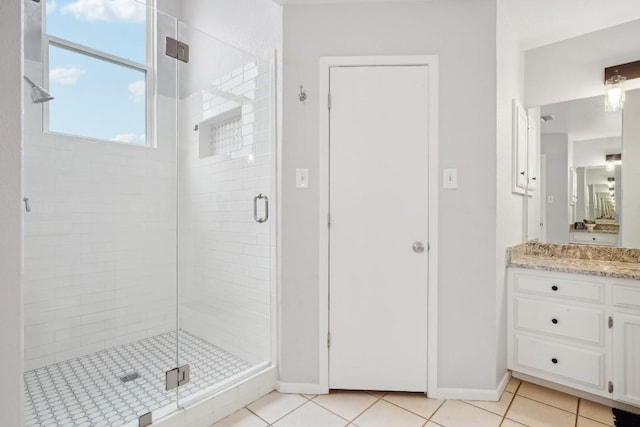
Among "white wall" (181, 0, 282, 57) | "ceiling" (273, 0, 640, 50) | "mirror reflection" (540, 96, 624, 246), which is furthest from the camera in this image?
"mirror reflection" (540, 96, 624, 246)

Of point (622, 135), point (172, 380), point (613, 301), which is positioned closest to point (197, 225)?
point (172, 380)

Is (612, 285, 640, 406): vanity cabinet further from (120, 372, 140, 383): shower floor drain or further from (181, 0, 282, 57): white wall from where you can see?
(120, 372, 140, 383): shower floor drain

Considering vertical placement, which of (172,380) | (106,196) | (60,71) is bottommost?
(172,380)

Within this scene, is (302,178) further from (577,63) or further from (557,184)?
(577,63)

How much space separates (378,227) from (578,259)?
1518 millimetres

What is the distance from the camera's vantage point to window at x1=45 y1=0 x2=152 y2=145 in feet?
7.27

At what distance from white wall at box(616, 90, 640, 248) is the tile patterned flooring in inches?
43.1

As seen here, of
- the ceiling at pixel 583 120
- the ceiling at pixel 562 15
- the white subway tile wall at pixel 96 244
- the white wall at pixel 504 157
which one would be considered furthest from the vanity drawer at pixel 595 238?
the white subway tile wall at pixel 96 244

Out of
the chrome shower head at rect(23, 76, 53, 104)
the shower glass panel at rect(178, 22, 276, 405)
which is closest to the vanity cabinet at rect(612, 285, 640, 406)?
the shower glass panel at rect(178, 22, 276, 405)

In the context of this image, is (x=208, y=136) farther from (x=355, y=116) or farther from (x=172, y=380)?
(x=172, y=380)

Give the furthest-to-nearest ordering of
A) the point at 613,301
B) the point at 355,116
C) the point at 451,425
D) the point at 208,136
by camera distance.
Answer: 1. the point at 208,136
2. the point at 355,116
3. the point at 613,301
4. the point at 451,425

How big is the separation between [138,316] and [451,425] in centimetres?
224

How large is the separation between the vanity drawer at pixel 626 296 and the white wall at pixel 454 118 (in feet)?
2.05

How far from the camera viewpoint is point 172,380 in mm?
1762
